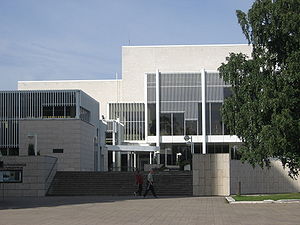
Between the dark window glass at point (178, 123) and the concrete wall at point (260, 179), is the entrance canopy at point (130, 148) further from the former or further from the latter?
the concrete wall at point (260, 179)

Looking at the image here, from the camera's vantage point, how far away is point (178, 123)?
84.1 m

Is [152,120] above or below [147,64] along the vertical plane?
below

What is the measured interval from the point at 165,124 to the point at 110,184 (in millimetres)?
42000

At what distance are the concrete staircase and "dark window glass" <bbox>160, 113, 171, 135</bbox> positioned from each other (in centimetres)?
3939

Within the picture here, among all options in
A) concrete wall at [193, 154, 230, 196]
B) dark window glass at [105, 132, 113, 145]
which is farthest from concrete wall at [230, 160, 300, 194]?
dark window glass at [105, 132, 113, 145]

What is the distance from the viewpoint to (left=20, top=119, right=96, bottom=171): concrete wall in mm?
54688

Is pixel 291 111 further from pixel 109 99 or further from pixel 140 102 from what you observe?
pixel 109 99

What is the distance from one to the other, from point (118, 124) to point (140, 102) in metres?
8.57

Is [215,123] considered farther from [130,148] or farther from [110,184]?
[110,184]

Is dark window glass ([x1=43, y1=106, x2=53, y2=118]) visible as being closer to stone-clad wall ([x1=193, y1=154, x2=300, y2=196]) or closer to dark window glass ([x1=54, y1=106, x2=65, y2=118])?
dark window glass ([x1=54, y1=106, x2=65, y2=118])

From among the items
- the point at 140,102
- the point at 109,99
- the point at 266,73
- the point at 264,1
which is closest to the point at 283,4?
the point at 264,1

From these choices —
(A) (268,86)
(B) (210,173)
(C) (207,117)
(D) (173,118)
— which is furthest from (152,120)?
(A) (268,86)

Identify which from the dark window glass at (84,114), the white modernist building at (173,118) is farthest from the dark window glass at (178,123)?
the dark window glass at (84,114)

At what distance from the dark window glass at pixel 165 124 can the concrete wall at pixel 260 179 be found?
1685 inches
